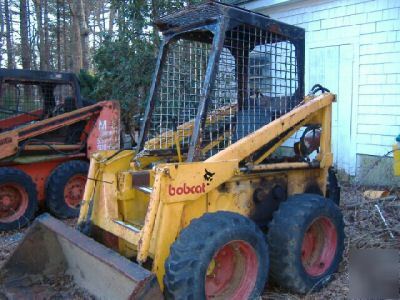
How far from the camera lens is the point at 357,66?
776cm

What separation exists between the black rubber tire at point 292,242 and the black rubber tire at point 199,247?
36 cm

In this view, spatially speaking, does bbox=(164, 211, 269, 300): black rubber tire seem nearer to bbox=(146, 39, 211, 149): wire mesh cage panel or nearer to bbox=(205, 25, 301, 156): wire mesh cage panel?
bbox=(205, 25, 301, 156): wire mesh cage panel

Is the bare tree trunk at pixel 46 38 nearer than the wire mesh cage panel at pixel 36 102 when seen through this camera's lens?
No

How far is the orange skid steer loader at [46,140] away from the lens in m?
6.15

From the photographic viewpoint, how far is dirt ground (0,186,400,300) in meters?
A: 3.51

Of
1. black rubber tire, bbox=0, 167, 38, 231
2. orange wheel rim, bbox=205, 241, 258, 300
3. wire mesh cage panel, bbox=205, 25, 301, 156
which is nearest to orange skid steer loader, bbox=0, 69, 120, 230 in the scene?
black rubber tire, bbox=0, 167, 38, 231

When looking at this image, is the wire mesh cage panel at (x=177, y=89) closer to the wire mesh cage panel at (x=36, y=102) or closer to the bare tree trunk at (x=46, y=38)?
the wire mesh cage panel at (x=36, y=102)

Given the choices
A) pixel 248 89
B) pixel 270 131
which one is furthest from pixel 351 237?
pixel 248 89

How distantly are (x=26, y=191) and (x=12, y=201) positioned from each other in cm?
25

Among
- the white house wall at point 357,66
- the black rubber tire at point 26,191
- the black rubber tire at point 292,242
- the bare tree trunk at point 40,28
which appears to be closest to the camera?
the black rubber tire at point 292,242

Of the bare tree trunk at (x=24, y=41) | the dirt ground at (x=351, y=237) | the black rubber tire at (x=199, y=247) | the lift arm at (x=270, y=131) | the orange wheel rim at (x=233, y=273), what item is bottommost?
the dirt ground at (x=351, y=237)

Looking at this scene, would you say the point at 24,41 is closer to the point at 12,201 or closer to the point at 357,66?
the point at 12,201

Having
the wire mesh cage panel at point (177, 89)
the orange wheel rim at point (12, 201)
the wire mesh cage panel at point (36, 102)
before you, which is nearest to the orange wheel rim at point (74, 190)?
the orange wheel rim at point (12, 201)

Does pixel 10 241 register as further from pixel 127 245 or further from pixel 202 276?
pixel 202 276
